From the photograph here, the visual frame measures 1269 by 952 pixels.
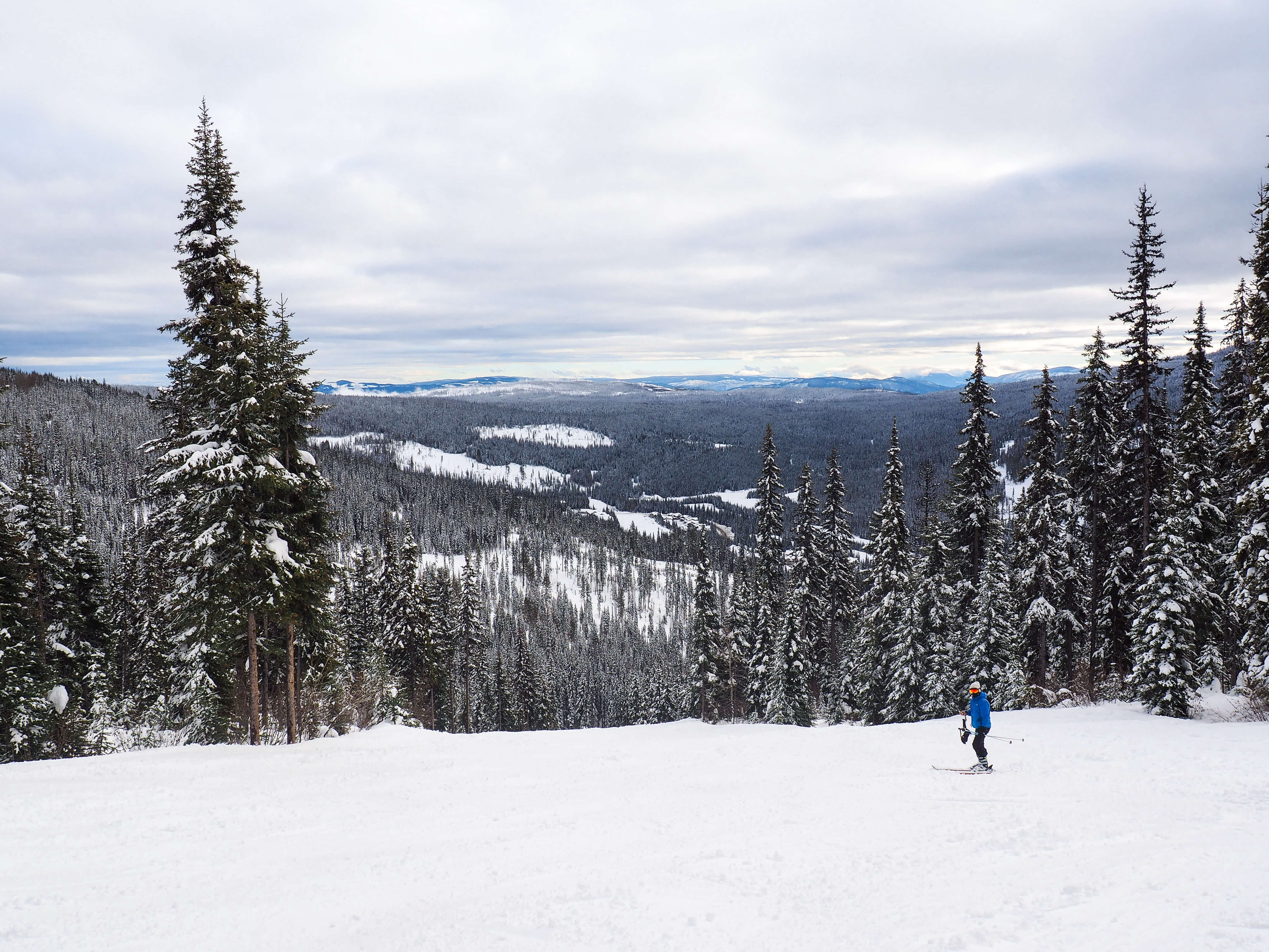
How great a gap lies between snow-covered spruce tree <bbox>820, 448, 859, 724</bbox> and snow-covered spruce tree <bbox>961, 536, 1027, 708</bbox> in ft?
35.7

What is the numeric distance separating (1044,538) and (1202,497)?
5.13 meters

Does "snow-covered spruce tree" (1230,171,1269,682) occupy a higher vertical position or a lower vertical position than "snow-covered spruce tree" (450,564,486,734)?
higher

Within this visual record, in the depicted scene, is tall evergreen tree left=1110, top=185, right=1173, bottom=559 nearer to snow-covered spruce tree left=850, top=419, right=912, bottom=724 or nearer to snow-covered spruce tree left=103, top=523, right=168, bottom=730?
snow-covered spruce tree left=850, top=419, right=912, bottom=724

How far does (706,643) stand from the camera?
39.3m

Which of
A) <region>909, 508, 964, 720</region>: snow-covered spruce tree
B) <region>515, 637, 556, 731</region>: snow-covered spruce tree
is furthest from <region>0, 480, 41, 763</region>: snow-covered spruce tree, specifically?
<region>515, 637, 556, 731</region>: snow-covered spruce tree

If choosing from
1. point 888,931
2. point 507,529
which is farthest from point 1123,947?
point 507,529

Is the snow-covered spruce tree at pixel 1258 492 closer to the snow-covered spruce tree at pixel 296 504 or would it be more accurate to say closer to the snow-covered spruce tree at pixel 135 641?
the snow-covered spruce tree at pixel 296 504

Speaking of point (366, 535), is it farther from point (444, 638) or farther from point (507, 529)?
point (444, 638)

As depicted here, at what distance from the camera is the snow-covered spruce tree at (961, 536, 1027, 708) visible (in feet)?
94.5

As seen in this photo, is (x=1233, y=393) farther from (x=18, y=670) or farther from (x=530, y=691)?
(x=530, y=691)

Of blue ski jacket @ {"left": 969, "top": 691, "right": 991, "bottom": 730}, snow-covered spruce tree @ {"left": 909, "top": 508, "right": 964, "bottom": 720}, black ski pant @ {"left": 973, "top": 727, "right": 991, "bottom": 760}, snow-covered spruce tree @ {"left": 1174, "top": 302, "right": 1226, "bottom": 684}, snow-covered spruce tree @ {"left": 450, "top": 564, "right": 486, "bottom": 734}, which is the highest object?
snow-covered spruce tree @ {"left": 1174, "top": 302, "right": 1226, "bottom": 684}

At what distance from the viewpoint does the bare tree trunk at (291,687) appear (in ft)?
62.7

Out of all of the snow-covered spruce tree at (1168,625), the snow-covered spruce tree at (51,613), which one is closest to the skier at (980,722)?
the snow-covered spruce tree at (1168,625)

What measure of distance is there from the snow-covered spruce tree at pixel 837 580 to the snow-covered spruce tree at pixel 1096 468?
1494cm
